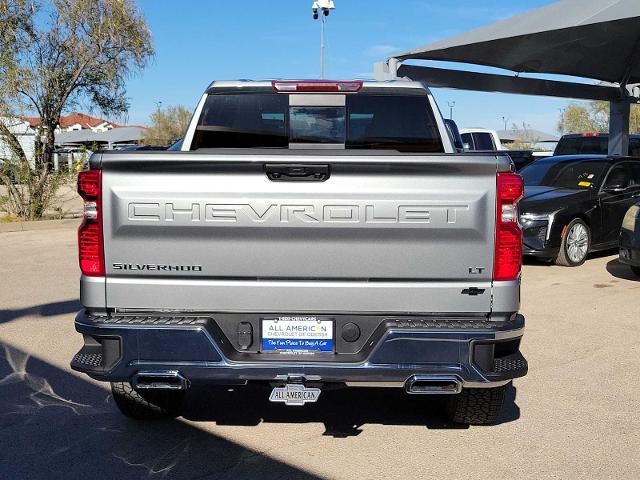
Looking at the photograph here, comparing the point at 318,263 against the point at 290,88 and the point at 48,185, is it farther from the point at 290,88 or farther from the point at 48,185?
the point at 48,185

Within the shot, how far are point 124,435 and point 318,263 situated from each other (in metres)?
1.79

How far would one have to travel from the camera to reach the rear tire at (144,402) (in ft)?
15.0

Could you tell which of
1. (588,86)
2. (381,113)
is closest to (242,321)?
(381,113)

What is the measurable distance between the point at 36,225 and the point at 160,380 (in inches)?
566

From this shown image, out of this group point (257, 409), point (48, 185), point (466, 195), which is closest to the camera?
point (466, 195)

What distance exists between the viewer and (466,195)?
11.9 ft

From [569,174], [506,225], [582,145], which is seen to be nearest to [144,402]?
[506,225]

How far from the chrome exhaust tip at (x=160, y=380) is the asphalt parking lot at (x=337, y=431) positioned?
513 mm

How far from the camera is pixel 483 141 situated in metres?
22.2

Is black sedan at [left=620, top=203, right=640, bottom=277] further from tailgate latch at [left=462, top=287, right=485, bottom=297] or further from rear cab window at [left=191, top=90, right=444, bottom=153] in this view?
tailgate latch at [left=462, top=287, right=485, bottom=297]

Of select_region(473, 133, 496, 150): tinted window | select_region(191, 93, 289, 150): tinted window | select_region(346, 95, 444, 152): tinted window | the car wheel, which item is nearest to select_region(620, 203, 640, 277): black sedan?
the car wheel

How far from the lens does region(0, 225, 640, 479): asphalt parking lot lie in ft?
13.1

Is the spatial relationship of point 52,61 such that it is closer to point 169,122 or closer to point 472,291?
point 472,291

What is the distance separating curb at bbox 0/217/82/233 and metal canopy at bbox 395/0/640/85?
852cm
